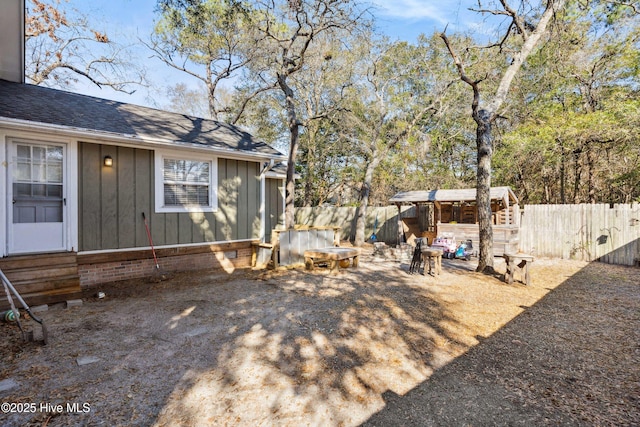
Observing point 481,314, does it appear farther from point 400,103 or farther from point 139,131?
point 400,103

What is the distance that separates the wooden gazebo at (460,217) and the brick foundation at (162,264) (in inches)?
271

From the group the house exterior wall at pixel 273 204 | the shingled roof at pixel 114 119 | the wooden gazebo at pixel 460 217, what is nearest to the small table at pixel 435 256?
the wooden gazebo at pixel 460 217

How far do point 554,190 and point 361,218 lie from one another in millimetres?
10387

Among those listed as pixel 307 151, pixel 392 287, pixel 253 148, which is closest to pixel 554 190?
pixel 307 151

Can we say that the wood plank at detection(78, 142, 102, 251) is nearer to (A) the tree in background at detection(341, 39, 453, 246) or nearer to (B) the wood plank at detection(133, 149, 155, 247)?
(B) the wood plank at detection(133, 149, 155, 247)

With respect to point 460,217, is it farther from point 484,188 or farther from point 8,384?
point 8,384

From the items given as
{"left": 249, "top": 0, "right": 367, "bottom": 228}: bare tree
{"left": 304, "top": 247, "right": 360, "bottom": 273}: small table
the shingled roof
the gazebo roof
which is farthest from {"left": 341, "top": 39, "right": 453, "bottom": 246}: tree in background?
the shingled roof

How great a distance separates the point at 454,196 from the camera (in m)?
11.4

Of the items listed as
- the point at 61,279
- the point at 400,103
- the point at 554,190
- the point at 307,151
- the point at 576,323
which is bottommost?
the point at 576,323

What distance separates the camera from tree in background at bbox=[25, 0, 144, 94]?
13016 millimetres

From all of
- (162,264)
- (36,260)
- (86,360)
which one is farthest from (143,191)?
(86,360)

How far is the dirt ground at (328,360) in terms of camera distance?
97.7 inches

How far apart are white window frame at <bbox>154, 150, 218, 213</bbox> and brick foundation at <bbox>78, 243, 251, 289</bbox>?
956 mm

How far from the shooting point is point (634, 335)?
398 centimetres
